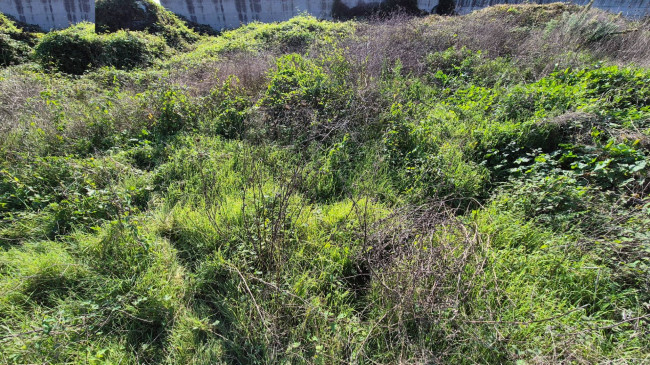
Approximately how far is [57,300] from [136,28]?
1361cm

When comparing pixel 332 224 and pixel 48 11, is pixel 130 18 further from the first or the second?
pixel 332 224

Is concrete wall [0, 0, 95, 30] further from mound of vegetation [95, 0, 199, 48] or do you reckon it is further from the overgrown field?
the overgrown field

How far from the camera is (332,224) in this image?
100 inches

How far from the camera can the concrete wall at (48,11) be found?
14.8m

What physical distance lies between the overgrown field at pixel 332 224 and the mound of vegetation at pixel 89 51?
4433mm

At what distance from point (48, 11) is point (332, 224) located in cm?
2262

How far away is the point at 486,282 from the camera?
76.7 inches

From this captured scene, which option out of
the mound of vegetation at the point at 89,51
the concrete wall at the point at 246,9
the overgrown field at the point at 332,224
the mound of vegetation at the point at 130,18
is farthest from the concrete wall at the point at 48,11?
the overgrown field at the point at 332,224

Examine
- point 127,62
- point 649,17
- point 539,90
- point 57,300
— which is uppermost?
point 127,62

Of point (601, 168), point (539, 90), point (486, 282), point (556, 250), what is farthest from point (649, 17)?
point (486, 282)

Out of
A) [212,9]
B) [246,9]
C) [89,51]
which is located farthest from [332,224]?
[212,9]

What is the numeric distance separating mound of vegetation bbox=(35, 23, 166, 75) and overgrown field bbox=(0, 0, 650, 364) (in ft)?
14.5

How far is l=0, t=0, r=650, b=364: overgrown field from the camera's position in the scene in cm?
178

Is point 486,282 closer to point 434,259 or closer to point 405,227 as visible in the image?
point 434,259
